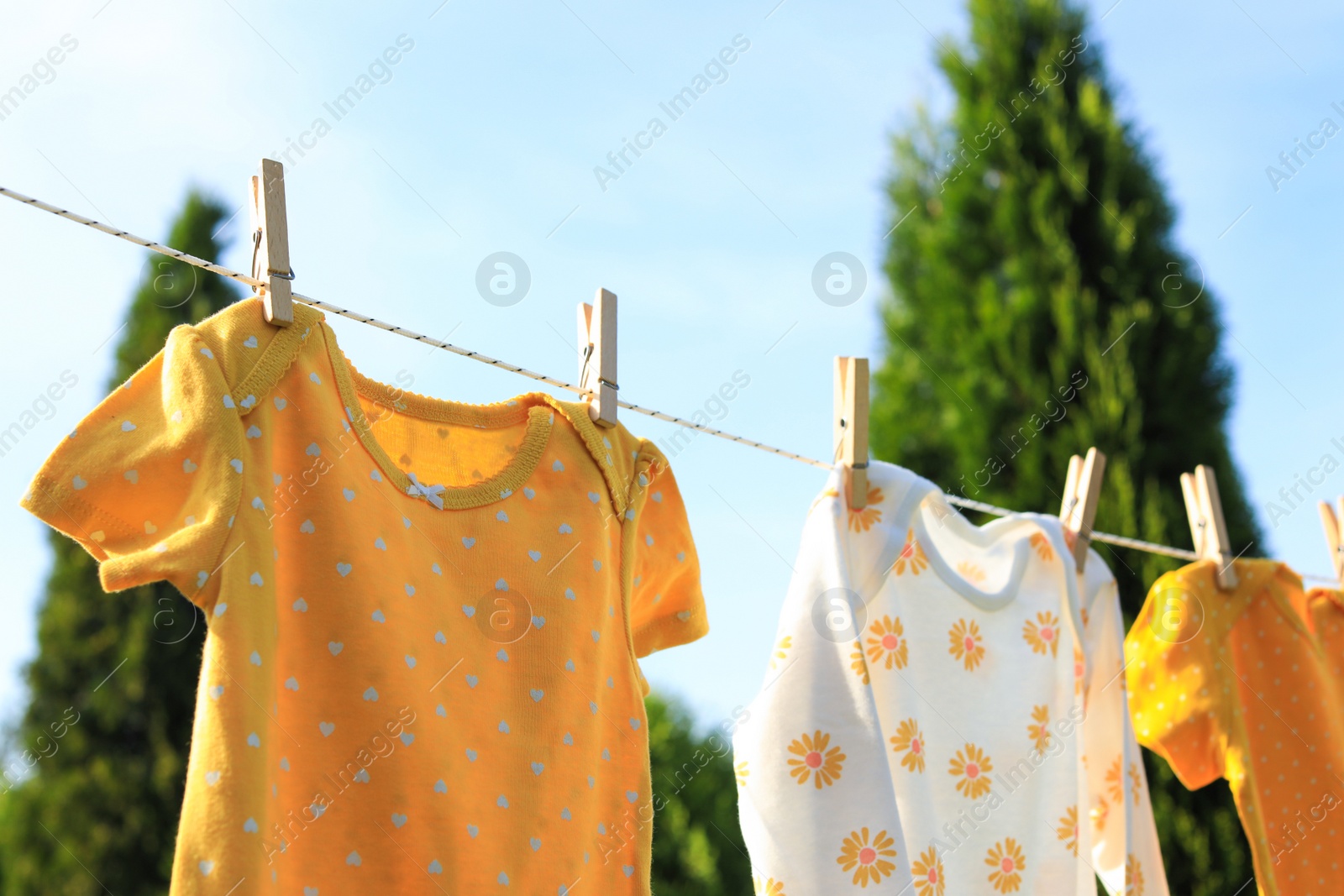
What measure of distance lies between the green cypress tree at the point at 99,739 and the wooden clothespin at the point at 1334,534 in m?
2.99

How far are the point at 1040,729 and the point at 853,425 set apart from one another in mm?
534

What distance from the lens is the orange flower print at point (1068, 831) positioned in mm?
1578

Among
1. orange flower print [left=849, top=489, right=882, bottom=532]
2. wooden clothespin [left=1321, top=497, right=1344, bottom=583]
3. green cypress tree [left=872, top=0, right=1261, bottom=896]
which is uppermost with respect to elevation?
green cypress tree [left=872, top=0, right=1261, bottom=896]

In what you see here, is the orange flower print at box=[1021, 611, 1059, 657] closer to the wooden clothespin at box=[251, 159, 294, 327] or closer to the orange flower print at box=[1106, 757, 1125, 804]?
the orange flower print at box=[1106, 757, 1125, 804]

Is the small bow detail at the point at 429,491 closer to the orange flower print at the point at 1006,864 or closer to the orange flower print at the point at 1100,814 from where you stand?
the orange flower print at the point at 1006,864

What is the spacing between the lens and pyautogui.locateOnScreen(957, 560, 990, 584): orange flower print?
66.4 inches

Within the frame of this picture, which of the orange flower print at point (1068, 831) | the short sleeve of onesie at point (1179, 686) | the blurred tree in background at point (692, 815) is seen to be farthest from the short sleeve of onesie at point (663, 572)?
the blurred tree in background at point (692, 815)

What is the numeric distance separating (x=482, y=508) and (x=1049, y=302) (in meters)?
2.50

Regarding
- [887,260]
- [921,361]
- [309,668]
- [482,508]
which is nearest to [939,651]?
[482,508]

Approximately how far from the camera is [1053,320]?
3.25 m

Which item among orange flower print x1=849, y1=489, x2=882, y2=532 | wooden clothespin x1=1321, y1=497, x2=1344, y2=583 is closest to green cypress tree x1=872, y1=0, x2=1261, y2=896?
wooden clothespin x1=1321, y1=497, x2=1344, y2=583

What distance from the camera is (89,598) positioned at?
351 cm

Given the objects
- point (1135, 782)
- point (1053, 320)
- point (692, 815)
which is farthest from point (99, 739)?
point (1053, 320)

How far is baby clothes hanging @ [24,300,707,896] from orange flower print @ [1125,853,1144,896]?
869 mm
